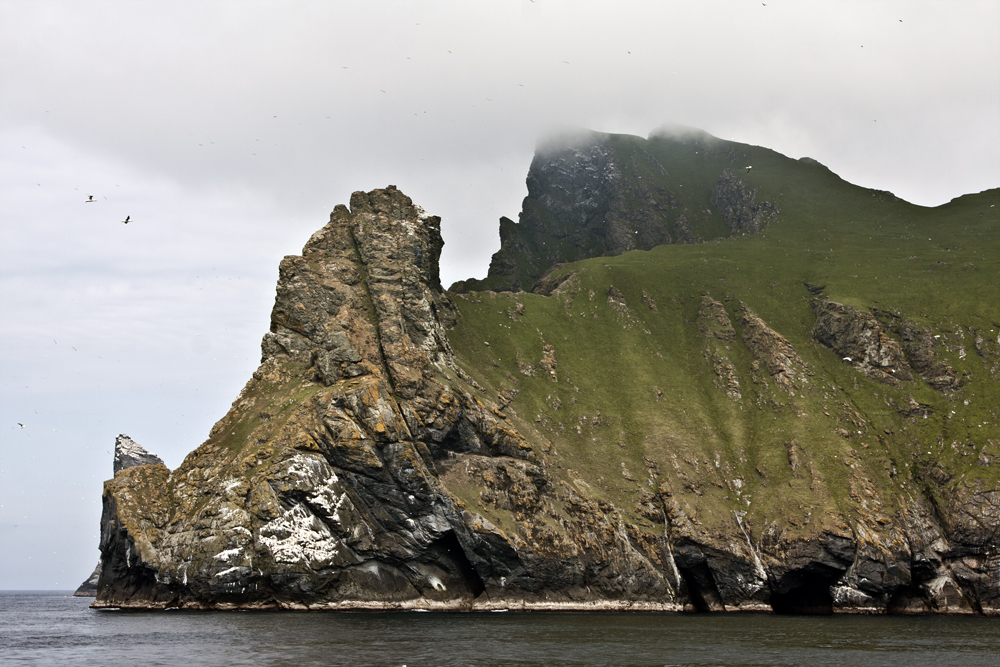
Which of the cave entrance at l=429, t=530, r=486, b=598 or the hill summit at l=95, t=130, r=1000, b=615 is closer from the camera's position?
the hill summit at l=95, t=130, r=1000, b=615

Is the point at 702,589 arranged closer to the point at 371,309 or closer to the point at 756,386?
the point at 756,386

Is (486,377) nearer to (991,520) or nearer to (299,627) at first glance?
(299,627)

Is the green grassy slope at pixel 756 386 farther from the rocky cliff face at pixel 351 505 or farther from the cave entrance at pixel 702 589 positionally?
the rocky cliff face at pixel 351 505

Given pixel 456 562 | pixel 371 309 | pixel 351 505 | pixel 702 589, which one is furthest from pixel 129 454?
pixel 702 589

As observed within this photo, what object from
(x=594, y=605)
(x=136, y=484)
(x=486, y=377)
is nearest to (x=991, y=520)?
(x=594, y=605)

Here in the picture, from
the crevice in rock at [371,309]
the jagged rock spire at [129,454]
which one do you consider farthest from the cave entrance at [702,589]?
the jagged rock spire at [129,454]

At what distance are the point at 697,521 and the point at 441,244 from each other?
9279 centimetres

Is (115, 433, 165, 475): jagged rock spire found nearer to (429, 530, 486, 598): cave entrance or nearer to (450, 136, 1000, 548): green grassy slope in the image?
(450, 136, 1000, 548): green grassy slope

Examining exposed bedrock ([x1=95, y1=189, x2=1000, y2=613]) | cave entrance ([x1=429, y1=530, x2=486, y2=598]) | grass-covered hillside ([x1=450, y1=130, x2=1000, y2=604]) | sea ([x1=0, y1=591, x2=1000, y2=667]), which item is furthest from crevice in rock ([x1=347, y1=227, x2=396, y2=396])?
sea ([x1=0, y1=591, x2=1000, y2=667])

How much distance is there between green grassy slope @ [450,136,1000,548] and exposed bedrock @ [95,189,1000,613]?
1.84 metres

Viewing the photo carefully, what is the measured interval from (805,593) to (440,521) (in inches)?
2500

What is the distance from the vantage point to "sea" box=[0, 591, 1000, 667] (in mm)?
52156

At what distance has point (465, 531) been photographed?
102m

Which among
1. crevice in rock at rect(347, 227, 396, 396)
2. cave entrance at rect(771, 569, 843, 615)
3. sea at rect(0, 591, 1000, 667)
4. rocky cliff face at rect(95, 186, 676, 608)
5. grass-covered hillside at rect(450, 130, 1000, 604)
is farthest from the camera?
crevice in rock at rect(347, 227, 396, 396)
